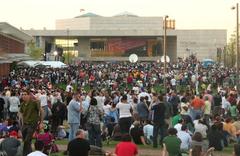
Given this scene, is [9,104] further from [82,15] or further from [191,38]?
[82,15]

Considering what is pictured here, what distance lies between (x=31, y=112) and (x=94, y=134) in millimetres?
2293

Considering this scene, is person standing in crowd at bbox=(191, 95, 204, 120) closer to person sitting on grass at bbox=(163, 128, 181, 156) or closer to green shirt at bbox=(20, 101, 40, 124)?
green shirt at bbox=(20, 101, 40, 124)

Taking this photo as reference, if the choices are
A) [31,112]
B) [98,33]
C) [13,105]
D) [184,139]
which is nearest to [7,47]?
[13,105]

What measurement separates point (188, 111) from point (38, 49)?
312 ft

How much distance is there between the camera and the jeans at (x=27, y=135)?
16.5 metres

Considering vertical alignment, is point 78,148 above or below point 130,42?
below

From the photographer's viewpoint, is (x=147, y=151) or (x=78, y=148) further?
(x=147, y=151)

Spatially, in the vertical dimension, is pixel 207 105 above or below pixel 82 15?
below

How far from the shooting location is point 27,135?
16.9m

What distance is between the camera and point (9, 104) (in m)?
24.1

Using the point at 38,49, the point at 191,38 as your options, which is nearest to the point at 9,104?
the point at 38,49

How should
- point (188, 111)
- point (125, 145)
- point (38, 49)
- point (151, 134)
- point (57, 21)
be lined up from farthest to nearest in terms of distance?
point (57, 21), point (38, 49), point (188, 111), point (151, 134), point (125, 145)

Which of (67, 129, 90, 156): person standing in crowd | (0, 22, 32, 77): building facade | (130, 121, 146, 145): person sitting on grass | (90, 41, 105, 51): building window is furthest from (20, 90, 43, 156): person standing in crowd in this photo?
(90, 41, 105, 51): building window

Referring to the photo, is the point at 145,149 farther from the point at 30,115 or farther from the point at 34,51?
the point at 34,51
